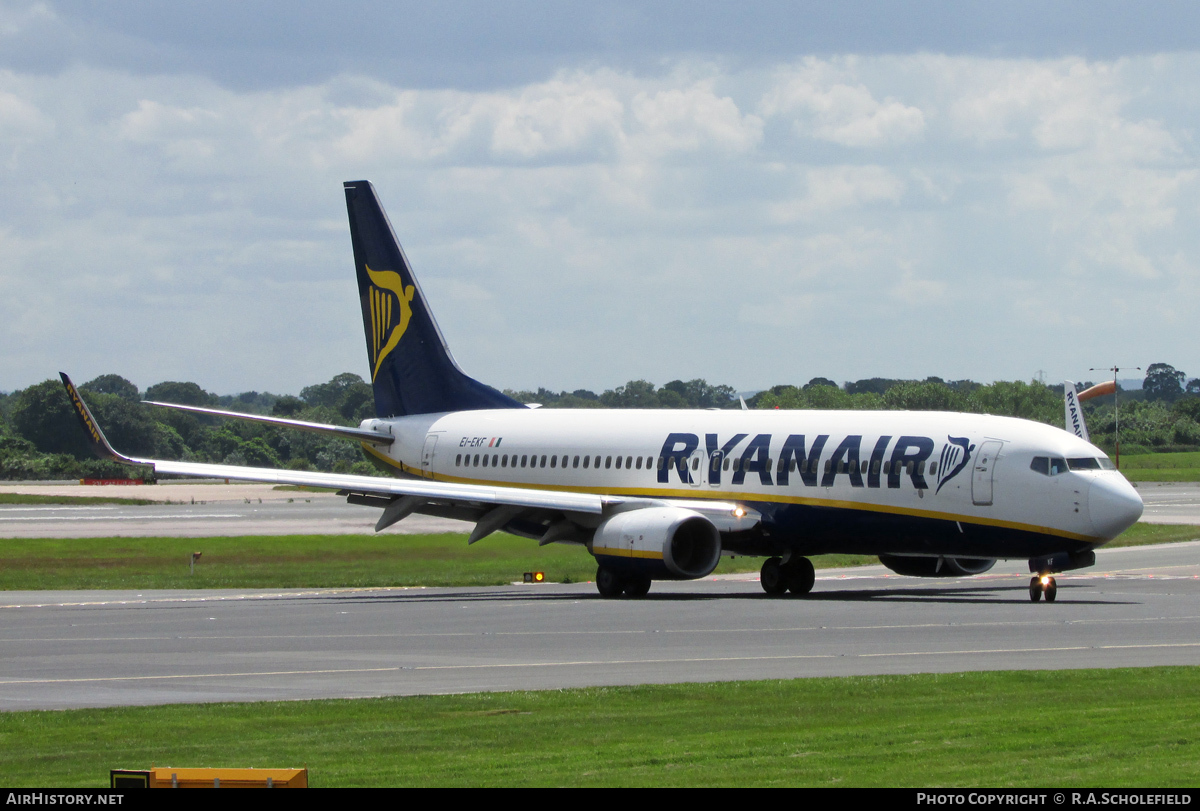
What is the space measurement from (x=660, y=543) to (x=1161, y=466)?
13862cm

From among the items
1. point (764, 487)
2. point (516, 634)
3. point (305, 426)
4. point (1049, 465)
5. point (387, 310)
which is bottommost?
point (516, 634)

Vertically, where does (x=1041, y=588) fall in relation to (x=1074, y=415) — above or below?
below

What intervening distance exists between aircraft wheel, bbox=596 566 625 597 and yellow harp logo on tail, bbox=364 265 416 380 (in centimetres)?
1450

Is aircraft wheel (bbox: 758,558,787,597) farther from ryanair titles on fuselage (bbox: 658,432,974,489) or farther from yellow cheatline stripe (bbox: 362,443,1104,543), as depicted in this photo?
ryanair titles on fuselage (bbox: 658,432,974,489)

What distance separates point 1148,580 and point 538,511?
16.7 m

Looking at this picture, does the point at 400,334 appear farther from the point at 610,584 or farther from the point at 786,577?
the point at 786,577

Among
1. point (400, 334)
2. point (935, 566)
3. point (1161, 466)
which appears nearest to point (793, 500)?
point (935, 566)

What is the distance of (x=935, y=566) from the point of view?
42.2 m

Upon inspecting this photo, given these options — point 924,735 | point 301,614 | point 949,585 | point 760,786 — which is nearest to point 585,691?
point 924,735

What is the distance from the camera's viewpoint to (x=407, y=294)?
52.1 metres

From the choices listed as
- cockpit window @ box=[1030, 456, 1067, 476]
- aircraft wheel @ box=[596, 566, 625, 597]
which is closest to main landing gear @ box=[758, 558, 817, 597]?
aircraft wheel @ box=[596, 566, 625, 597]

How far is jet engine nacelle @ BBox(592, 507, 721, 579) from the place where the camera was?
3891 centimetres

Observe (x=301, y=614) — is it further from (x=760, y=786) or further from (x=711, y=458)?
(x=760, y=786)

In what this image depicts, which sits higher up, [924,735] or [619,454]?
[619,454]
